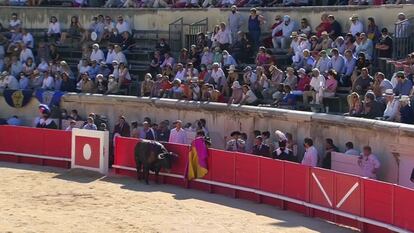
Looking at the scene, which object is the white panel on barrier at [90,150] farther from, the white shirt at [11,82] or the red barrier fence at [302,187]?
the white shirt at [11,82]

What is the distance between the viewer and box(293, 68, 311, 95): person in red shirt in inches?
859

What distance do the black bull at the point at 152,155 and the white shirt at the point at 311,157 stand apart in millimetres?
3897

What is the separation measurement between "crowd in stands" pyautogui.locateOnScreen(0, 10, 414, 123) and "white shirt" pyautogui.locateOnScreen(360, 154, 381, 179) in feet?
2.80

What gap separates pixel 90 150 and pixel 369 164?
8.46 meters

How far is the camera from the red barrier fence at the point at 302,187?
666 inches

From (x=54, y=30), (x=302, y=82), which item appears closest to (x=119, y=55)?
(x=54, y=30)

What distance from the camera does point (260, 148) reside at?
21500 millimetres

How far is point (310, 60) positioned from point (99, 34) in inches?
362

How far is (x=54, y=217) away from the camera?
63.1 ft

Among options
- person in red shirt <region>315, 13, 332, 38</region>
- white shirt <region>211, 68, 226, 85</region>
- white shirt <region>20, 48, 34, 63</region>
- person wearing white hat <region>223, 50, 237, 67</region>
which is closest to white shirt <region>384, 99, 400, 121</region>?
person in red shirt <region>315, 13, 332, 38</region>

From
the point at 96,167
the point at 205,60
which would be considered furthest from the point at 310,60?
the point at 96,167

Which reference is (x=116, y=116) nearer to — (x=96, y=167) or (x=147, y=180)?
(x=96, y=167)

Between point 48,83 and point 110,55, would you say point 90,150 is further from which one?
point 48,83

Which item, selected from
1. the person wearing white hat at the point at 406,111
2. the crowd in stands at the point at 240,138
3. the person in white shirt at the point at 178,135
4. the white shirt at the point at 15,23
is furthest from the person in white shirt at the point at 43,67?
the person wearing white hat at the point at 406,111
